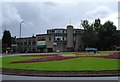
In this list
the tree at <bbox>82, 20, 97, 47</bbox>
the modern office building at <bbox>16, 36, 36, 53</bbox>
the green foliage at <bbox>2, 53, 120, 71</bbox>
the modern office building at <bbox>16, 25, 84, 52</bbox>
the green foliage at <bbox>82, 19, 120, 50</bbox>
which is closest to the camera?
the green foliage at <bbox>2, 53, 120, 71</bbox>

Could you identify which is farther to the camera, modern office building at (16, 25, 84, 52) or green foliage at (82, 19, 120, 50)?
modern office building at (16, 25, 84, 52)

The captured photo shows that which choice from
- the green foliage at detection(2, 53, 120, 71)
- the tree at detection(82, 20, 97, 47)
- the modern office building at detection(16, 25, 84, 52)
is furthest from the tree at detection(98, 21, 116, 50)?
the green foliage at detection(2, 53, 120, 71)

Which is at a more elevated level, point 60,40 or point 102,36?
point 102,36

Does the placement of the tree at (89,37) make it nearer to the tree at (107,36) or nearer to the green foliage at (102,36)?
the green foliage at (102,36)

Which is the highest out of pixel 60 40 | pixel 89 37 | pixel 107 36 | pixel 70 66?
pixel 107 36

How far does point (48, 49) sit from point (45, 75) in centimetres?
9932

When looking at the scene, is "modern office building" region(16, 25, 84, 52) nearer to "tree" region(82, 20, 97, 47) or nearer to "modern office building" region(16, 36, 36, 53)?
"tree" region(82, 20, 97, 47)

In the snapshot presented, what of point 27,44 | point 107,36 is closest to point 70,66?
point 107,36

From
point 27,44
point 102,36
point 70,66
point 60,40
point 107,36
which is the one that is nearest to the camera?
point 70,66

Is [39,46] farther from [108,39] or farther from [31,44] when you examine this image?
[108,39]

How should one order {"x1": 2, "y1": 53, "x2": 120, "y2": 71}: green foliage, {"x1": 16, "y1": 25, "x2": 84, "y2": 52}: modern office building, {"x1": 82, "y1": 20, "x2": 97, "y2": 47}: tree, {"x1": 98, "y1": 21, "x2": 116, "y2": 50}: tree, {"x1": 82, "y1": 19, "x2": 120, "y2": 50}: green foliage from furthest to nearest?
{"x1": 16, "y1": 25, "x2": 84, "y2": 52}: modern office building
{"x1": 98, "y1": 21, "x2": 116, "y2": 50}: tree
{"x1": 82, "y1": 19, "x2": 120, "y2": 50}: green foliage
{"x1": 82, "y1": 20, "x2": 97, "y2": 47}: tree
{"x1": 2, "y1": 53, "x2": 120, "y2": 71}: green foliage

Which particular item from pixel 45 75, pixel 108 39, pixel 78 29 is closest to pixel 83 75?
pixel 45 75

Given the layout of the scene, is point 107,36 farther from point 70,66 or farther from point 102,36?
point 70,66

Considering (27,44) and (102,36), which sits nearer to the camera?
(102,36)
